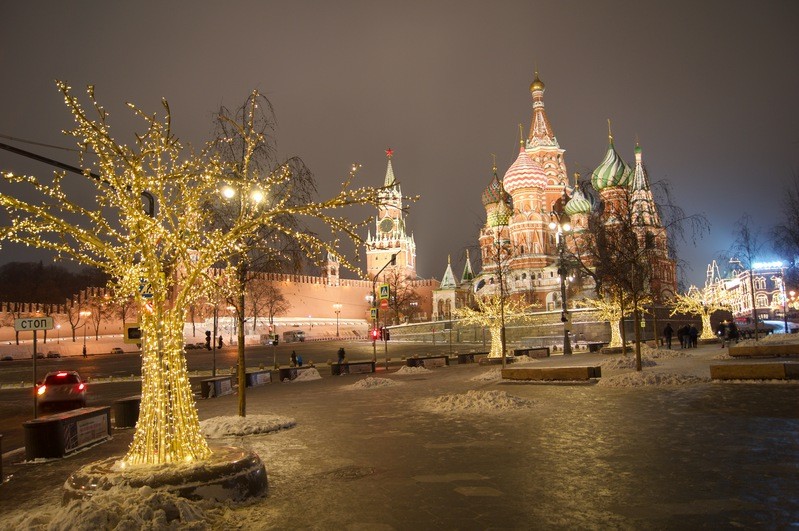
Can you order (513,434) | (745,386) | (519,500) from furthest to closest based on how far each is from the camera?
(745,386) < (513,434) < (519,500)

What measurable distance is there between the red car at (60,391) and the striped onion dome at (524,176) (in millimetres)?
69058

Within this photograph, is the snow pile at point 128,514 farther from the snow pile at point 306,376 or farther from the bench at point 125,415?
the snow pile at point 306,376

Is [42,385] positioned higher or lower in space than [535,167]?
lower

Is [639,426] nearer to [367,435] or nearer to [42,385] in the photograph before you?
[367,435]

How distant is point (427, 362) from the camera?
107 feet

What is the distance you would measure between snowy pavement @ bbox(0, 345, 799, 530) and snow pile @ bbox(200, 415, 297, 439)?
0.13 feet

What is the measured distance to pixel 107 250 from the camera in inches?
307

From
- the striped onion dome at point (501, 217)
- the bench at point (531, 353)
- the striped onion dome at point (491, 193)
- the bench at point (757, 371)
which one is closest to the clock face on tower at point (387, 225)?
the striped onion dome at point (491, 193)

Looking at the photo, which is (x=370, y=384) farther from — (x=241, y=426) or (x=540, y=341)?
(x=540, y=341)

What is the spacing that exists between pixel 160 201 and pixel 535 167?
7759 cm

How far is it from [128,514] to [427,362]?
89.7 feet

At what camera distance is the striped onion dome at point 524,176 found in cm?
8031

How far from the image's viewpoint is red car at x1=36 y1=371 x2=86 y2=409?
16719 mm

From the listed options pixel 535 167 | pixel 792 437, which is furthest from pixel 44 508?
pixel 535 167
